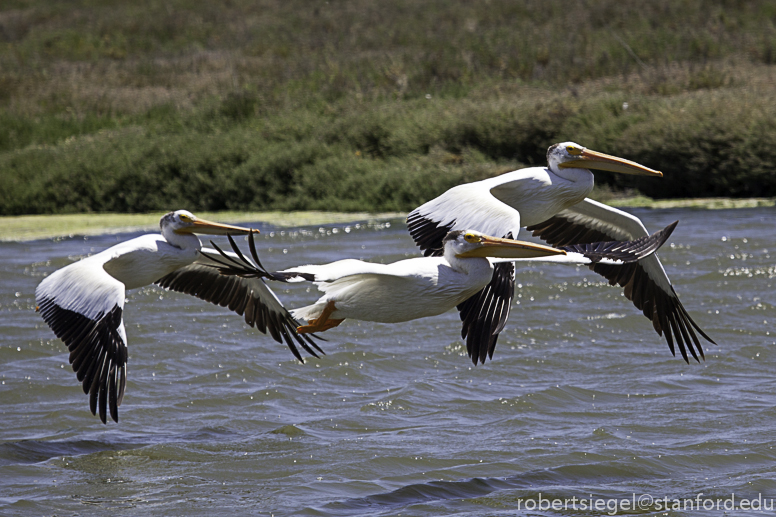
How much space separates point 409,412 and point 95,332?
2.30m

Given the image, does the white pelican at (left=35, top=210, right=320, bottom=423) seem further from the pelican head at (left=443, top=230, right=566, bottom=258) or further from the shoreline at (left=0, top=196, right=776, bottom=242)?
the shoreline at (left=0, top=196, right=776, bottom=242)

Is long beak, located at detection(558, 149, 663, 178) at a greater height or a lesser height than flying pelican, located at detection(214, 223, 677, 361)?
greater

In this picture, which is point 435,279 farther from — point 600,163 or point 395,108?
point 395,108

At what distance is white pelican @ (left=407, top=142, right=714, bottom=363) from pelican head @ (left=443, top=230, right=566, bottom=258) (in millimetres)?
374

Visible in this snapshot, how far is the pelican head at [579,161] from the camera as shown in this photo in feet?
18.1

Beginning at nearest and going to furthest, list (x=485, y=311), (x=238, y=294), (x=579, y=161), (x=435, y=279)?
(x=435, y=279), (x=485, y=311), (x=579, y=161), (x=238, y=294)

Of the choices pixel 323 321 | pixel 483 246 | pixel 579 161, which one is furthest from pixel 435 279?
pixel 579 161

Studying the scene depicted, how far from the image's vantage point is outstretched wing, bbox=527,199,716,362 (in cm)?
608

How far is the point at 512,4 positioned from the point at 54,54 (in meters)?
10.4

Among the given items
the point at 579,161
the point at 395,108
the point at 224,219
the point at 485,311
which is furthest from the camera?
the point at 395,108

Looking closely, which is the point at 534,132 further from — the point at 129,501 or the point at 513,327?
the point at 129,501

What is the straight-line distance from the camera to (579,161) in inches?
218

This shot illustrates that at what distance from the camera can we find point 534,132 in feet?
42.8

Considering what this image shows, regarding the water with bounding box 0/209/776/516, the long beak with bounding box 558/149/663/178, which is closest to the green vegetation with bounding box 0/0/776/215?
the water with bounding box 0/209/776/516
